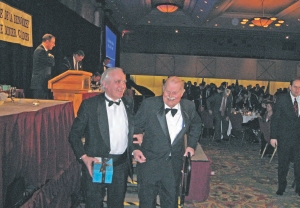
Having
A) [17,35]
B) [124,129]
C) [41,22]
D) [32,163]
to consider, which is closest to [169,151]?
[124,129]

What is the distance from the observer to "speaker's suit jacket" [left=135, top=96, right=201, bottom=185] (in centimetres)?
310

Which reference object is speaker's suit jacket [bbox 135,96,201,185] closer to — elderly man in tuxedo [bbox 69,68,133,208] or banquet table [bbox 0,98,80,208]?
elderly man in tuxedo [bbox 69,68,133,208]

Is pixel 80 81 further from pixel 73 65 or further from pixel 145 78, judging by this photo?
pixel 145 78

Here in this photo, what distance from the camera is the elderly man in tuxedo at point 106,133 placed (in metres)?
2.90

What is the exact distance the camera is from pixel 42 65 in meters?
5.77

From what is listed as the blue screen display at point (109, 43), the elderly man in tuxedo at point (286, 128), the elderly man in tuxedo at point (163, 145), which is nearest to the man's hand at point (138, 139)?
the elderly man in tuxedo at point (163, 145)

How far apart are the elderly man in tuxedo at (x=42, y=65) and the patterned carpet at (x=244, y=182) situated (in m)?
3.08

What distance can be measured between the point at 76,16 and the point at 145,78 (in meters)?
10.5

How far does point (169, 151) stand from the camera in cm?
310

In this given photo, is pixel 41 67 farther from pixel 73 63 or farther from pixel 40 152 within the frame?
pixel 40 152

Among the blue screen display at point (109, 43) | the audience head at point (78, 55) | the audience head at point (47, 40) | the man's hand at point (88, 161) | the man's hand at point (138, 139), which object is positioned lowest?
the man's hand at point (88, 161)

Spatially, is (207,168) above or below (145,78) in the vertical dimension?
below

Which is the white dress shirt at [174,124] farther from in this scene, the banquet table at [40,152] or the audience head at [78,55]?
the audience head at [78,55]

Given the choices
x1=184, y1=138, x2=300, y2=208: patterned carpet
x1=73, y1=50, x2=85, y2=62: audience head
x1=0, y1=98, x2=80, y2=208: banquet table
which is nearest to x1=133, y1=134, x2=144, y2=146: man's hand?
x1=0, y1=98, x2=80, y2=208: banquet table
